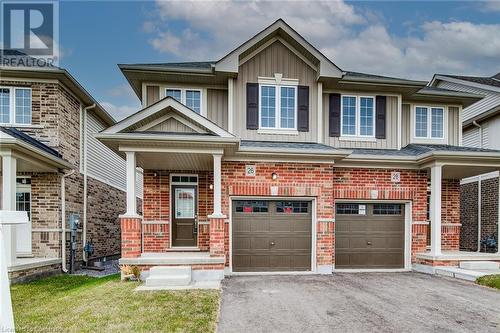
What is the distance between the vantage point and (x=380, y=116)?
10945 millimetres

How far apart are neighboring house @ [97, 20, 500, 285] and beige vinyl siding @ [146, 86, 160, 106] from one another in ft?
0.20

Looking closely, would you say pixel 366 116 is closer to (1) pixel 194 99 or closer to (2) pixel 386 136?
(2) pixel 386 136

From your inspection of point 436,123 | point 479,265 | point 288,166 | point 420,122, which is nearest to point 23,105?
point 288,166

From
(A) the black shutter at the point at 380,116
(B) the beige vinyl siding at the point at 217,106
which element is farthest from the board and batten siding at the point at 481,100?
(B) the beige vinyl siding at the point at 217,106

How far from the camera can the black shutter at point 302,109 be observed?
10312mm

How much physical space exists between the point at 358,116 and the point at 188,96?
5586 millimetres

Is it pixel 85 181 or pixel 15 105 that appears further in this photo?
pixel 85 181

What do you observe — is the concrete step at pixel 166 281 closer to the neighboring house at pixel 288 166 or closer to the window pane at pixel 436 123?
the neighboring house at pixel 288 166

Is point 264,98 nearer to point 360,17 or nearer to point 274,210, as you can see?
point 274,210

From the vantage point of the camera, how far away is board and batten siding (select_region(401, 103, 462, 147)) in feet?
37.5

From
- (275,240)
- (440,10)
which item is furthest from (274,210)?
(440,10)

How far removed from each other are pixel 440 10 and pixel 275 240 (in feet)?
60.0

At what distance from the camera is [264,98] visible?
10.3 m

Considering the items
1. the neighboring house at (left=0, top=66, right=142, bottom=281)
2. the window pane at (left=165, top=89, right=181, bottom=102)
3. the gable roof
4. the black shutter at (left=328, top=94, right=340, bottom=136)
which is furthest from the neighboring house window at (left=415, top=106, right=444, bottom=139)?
the neighboring house at (left=0, top=66, right=142, bottom=281)
